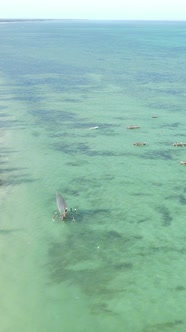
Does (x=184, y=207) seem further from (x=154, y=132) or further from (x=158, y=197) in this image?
(x=154, y=132)

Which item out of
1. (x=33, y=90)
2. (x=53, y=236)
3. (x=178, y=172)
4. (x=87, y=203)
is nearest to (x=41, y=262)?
(x=53, y=236)

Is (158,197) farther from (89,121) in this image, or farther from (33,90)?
(33,90)

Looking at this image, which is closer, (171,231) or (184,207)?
(171,231)

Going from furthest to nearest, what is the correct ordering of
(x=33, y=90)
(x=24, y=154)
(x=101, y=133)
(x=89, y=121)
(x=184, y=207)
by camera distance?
(x=33, y=90), (x=89, y=121), (x=101, y=133), (x=24, y=154), (x=184, y=207)

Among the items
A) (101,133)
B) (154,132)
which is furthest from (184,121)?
(101,133)

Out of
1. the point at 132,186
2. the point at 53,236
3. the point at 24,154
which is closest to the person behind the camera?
the point at 53,236

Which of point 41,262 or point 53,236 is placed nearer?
point 41,262
